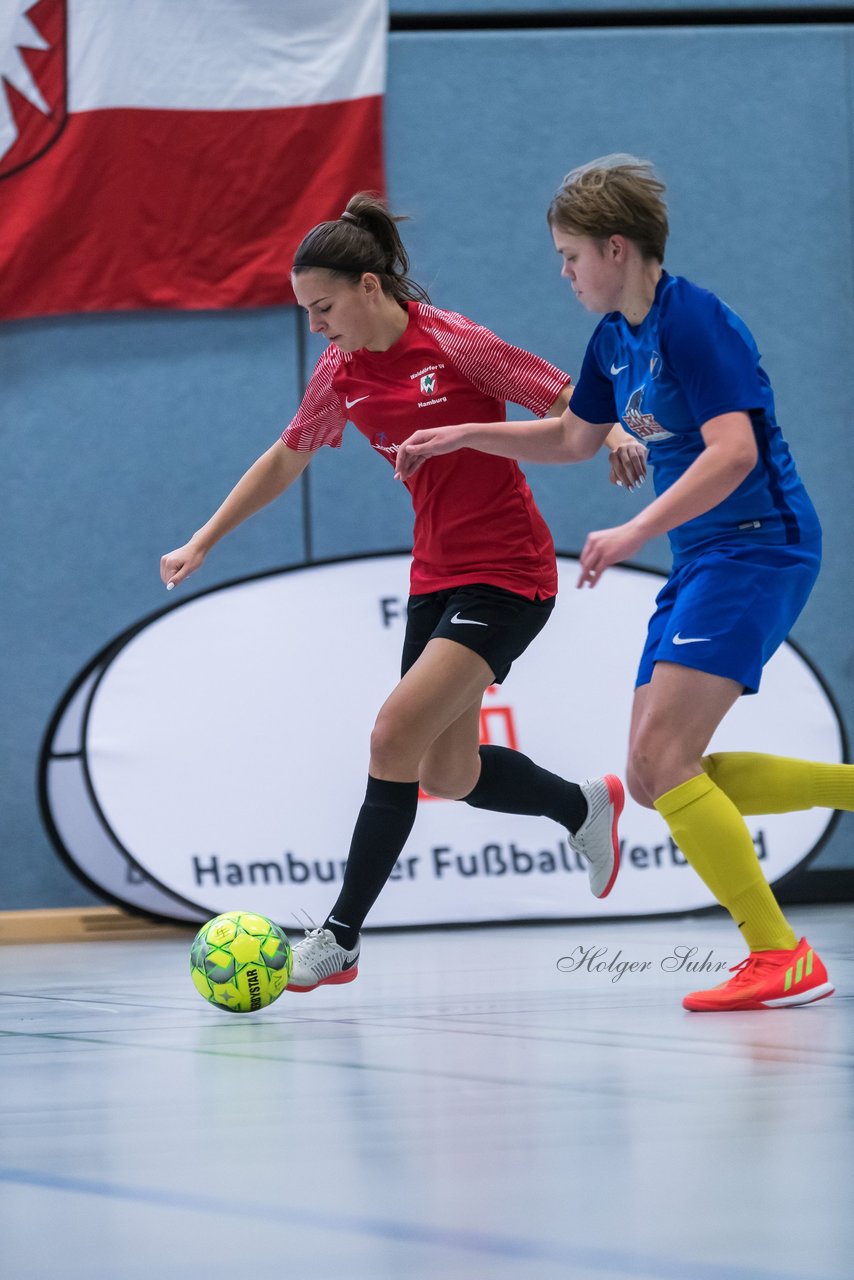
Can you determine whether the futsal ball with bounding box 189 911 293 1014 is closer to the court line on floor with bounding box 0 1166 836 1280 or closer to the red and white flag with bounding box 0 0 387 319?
the court line on floor with bounding box 0 1166 836 1280

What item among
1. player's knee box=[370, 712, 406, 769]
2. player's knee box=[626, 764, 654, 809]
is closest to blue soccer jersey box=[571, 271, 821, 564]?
player's knee box=[626, 764, 654, 809]

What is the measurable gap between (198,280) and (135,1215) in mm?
4440

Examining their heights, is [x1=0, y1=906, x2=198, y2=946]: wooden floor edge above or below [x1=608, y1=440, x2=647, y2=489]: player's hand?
below

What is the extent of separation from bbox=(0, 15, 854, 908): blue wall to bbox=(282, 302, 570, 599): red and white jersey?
85.1 inches

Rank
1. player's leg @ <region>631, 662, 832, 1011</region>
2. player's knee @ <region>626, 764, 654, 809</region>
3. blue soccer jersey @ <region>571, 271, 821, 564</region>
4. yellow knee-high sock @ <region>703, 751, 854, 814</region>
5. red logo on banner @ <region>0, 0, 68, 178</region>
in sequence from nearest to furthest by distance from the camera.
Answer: blue soccer jersey @ <region>571, 271, 821, 564</region> < player's leg @ <region>631, 662, 832, 1011</region> < player's knee @ <region>626, 764, 654, 809</region> < yellow knee-high sock @ <region>703, 751, 854, 814</region> < red logo on banner @ <region>0, 0, 68, 178</region>

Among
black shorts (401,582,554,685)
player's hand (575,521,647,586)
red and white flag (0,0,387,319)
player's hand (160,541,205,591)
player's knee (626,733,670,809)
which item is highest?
red and white flag (0,0,387,319)

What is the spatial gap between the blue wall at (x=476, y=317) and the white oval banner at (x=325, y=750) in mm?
471

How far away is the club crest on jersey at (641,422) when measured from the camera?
2926 millimetres

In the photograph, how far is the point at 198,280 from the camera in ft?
18.2

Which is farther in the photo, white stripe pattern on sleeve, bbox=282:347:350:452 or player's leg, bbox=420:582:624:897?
white stripe pattern on sleeve, bbox=282:347:350:452

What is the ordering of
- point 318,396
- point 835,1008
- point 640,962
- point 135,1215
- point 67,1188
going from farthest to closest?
point 640,962 → point 318,396 → point 835,1008 → point 67,1188 → point 135,1215

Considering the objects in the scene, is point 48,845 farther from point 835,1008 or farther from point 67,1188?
point 67,1188

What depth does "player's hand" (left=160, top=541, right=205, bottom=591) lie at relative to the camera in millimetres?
3359

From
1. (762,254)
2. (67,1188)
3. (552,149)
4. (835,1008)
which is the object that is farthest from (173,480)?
(67,1188)
